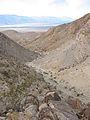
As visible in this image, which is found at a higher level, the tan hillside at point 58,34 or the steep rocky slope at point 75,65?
the tan hillside at point 58,34

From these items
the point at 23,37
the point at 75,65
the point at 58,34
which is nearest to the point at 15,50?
the point at 75,65

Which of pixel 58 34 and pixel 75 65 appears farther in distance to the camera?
pixel 58 34

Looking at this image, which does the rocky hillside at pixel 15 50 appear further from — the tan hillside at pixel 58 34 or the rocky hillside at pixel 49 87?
the tan hillside at pixel 58 34

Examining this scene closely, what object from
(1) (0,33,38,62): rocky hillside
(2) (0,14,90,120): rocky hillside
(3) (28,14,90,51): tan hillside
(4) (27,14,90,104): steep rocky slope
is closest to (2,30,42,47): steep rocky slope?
(3) (28,14,90,51): tan hillside

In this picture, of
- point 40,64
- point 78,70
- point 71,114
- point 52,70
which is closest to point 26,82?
point 71,114

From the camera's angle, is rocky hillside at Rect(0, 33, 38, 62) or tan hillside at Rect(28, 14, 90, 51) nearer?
rocky hillside at Rect(0, 33, 38, 62)

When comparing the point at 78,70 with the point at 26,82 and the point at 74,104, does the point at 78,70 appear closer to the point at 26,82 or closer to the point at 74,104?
the point at 26,82

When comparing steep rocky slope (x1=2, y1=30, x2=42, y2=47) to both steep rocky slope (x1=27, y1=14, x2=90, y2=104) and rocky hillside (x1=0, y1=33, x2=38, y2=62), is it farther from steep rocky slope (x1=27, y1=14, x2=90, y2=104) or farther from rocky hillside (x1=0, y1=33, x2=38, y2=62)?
steep rocky slope (x1=27, y1=14, x2=90, y2=104)

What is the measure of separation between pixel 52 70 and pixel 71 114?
21709 millimetres

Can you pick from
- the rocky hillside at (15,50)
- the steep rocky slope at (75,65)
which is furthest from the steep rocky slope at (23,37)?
the steep rocky slope at (75,65)

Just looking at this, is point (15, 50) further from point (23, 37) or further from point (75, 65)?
point (23, 37)

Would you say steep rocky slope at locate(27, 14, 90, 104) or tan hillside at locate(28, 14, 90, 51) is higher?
tan hillside at locate(28, 14, 90, 51)

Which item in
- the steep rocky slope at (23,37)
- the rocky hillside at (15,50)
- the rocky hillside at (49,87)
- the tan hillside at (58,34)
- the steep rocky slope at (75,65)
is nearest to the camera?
the rocky hillside at (49,87)

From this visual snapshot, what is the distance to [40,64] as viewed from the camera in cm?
4034
